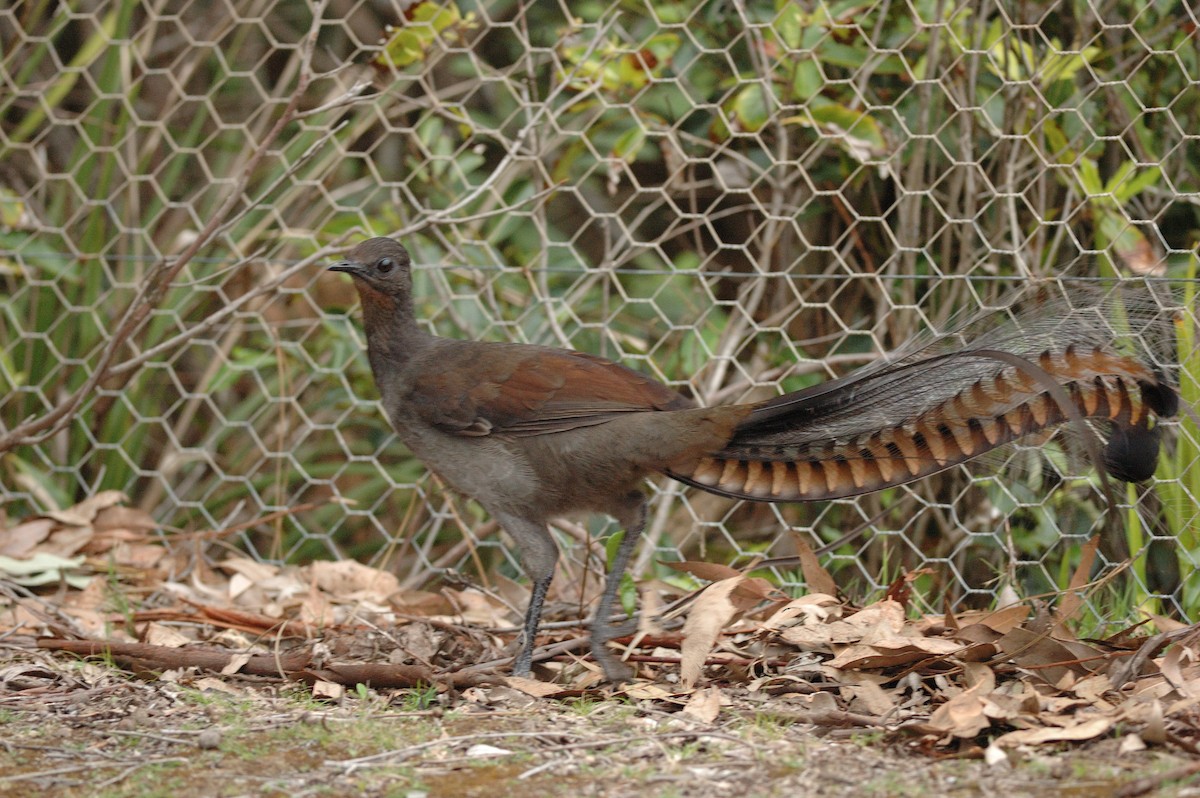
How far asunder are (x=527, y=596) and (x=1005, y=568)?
145cm

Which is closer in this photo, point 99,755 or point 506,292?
point 99,755

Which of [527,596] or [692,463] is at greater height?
[692,463]

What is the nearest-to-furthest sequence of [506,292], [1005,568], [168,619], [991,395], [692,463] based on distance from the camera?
1. [991,395]
2. [692,463]
3. [168,619]
4. [1005,568]
5. [506,292]

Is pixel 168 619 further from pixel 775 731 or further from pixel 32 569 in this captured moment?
pixel 775 731

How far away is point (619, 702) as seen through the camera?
2.90m

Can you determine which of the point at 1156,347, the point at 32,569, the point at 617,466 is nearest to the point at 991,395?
the point at 1156,347

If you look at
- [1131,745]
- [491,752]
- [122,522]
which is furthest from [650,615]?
[122,522]

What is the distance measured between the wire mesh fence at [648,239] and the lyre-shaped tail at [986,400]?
34 centimetres

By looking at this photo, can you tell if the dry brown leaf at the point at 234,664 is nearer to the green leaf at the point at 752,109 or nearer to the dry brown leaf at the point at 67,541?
the dry brown leaf at the point at 67,541

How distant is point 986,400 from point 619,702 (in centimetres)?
101

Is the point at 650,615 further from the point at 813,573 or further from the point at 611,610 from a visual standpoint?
the point at 813,573

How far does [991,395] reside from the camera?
9.15ft

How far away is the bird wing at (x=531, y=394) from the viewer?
3.38 metres

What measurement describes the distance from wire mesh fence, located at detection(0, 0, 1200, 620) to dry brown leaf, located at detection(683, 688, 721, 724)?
0.73 metres
